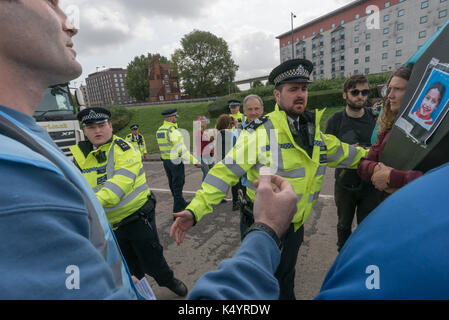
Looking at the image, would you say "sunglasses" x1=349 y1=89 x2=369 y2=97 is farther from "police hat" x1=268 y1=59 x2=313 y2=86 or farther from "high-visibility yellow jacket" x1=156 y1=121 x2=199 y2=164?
"high-visibility yellow jacket" x1=156 y1=121 x2=199 y2=164

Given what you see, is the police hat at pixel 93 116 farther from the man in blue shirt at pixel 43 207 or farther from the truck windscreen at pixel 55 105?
the truck windscreen at pixel 55 105

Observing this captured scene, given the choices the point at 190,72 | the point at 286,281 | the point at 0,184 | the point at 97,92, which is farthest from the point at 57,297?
the point at 97,92

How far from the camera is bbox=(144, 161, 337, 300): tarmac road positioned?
2.90 metres

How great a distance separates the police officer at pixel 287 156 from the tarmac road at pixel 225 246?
2.46ft

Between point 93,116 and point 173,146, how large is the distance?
266cm

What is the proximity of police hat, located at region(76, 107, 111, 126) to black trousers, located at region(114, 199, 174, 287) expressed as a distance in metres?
1.22

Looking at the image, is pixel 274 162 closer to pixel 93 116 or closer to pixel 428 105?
pixel 428 105

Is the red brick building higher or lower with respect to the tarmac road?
higher

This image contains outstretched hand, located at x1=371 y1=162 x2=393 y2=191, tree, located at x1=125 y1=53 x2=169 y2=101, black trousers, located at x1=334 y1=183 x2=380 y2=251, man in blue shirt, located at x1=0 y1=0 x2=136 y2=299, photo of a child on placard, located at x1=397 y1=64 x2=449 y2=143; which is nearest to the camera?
man in blue shirt, located at x1=0 y1=0 x2=136 y2=299

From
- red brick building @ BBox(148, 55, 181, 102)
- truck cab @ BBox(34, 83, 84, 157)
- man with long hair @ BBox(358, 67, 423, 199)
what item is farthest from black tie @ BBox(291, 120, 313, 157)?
red brick building @ BBox(148, 55, 181, 102)

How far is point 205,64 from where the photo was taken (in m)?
45.3

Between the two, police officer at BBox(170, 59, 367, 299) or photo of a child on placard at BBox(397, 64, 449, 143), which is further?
police officer at BBox(170, 59, 367, 299)

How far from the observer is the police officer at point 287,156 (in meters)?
2.02

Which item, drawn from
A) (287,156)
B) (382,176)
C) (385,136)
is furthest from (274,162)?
(385,136)
